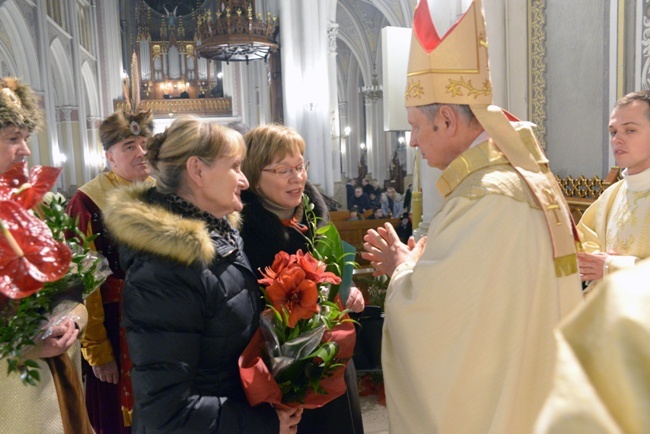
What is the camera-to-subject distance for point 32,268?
1170 mm

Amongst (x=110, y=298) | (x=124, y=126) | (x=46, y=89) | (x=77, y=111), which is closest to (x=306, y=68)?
(x=46, y=89)

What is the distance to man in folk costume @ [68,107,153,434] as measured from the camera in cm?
229

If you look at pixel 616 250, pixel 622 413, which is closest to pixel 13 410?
pixel 622 413

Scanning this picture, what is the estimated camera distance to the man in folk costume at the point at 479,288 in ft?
5.38

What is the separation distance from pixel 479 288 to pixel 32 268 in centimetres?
115

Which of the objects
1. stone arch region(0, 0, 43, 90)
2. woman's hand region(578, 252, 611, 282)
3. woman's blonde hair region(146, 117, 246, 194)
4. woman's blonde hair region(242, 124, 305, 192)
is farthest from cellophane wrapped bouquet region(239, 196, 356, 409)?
stone arch region(0, 0, 43, 90)

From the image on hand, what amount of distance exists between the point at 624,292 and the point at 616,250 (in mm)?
2183

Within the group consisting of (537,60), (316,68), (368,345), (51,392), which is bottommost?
(368,345)

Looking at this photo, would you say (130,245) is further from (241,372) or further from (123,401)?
(123,401)

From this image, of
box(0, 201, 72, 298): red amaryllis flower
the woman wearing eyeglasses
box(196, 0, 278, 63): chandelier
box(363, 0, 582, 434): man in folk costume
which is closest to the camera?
box(0, 201, 72, 298): red amaryllis flower

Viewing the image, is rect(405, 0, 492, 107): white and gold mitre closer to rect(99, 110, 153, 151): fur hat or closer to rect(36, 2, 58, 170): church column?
rect(99, 110, 153, 151): fur hat

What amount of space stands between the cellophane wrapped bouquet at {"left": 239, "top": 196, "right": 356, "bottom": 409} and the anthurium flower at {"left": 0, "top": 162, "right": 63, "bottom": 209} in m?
0.56

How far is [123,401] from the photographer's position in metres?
2.34

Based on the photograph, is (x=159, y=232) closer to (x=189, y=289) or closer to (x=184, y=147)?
(x=189, y=289)
